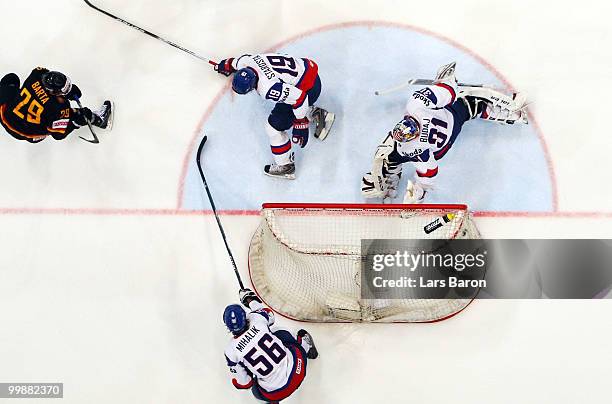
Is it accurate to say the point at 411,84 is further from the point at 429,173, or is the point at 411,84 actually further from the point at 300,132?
the point at 300,132

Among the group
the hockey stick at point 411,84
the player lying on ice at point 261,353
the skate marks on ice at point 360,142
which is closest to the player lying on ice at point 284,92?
the skate marks on ice at point 360,142

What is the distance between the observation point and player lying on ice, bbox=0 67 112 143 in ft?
14.5

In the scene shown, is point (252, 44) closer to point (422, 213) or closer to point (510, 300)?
point (422, 213)

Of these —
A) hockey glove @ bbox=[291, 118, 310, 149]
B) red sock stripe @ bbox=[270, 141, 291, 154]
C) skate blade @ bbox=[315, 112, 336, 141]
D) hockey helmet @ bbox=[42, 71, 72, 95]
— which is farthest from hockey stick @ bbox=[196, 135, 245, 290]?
hockey helmet @ bbox=[42, 71, 72, 95]

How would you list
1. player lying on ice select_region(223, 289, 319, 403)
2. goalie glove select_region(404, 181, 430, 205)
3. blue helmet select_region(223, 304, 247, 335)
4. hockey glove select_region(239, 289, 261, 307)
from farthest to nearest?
goalie glove select_region(404, 181, 430, 205) < hockey glove select_region(239, 289, 261, 307) < player lying on ice select_region(223, 289, 319, 403) < blue helmet select_region(223, 304, 247, 335)

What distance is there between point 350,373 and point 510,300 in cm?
139

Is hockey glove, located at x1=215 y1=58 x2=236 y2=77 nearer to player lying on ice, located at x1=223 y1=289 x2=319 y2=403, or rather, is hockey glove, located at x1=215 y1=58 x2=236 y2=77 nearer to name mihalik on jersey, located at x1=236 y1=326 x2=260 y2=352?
player lying on ice, located at x1=223 y1=289 x2=319 y2=403

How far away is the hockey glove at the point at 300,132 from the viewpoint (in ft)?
15.7

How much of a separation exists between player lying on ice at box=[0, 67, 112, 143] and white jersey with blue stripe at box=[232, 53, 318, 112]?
1273 millimetres

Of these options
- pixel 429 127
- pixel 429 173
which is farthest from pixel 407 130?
pixel 429 173

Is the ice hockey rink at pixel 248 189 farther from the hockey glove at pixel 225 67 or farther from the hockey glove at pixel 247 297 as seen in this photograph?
the hockey glove at pixel 247 297

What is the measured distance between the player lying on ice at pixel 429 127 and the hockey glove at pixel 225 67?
129 centimetres

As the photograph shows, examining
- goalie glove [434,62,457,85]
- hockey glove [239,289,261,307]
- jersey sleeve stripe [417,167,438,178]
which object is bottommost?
hockey glove [239,289,261,307]

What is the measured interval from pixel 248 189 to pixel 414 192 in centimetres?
135
